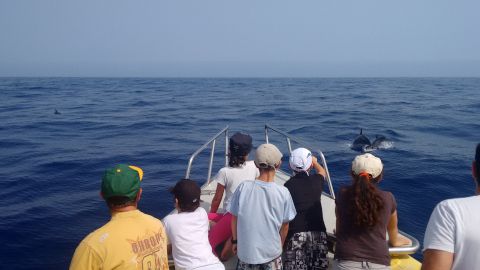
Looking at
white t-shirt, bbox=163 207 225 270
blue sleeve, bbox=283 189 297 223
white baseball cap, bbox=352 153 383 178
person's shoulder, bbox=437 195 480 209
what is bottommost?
white t-shirt, bbox=163 207 225 270

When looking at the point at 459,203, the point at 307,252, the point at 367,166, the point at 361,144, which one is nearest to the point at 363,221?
the point at 367,166

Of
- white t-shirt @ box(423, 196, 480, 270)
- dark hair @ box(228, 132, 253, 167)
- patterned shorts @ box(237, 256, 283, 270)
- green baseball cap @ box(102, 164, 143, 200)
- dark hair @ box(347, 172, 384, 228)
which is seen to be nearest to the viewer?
white t-shirt @ box(423, 196, 480, 270)

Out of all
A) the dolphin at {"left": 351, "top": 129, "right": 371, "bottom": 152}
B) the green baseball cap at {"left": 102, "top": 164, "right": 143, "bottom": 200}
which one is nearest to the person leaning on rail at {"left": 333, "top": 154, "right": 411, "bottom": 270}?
the green baseball cap at {"left": 102, "top": 164, "right": 143, "bottom": 200}

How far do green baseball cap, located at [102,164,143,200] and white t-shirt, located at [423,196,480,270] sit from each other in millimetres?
1851

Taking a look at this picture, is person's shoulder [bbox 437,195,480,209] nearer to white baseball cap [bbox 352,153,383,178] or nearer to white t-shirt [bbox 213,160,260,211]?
white baseball cap [bbox 352,153,383,178]

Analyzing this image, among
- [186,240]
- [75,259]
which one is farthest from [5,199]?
[75,259]

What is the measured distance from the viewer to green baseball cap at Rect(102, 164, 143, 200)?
2.62m

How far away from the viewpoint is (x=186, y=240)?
3.47 meters

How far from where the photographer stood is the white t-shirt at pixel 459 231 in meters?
2.11

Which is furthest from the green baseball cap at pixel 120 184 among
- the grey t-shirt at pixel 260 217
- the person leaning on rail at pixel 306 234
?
the person leaning on rail at pixel 306 234

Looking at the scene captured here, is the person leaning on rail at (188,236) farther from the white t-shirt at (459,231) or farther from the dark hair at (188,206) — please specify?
the white t-shirt at (459,231)

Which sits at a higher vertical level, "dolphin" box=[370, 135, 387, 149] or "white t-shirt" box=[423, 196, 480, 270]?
"white t-shirt" box=[423, 196, 480, 270]

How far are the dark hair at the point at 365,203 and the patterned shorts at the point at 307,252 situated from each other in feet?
1.92

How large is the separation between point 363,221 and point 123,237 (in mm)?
1880
